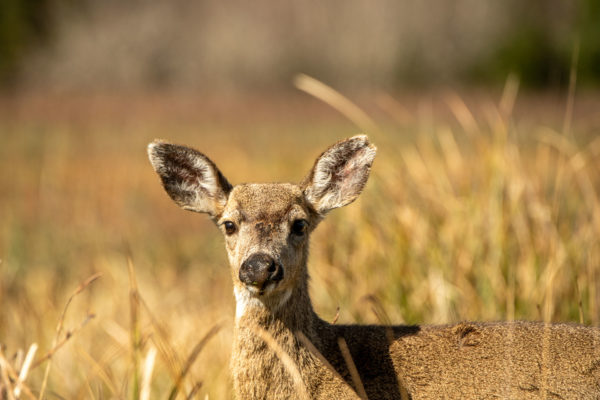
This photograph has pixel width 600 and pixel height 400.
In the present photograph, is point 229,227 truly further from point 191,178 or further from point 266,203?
point 191,178

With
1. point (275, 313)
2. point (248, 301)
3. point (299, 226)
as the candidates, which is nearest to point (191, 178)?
point (299, 226)

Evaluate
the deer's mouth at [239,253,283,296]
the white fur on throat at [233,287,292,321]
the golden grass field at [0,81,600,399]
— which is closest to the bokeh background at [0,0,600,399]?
the golden grass field at [0,81,600,399]

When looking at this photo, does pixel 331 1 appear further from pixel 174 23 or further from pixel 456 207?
pixel 456 207

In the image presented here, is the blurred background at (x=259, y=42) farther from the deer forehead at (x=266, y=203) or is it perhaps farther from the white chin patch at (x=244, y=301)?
the white chin patch at (x=244, y=301)

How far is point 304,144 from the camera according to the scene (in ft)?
48.8

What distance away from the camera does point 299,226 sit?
4066mm

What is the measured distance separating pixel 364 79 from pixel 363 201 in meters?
15.8

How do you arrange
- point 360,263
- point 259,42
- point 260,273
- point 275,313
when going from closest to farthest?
1. point 260,273
2. point 275,313
3. point 360,263
4. point 259,42

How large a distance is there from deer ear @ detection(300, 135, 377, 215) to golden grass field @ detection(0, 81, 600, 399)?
69cm

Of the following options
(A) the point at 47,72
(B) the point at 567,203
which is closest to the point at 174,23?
(A) the point at 47,72

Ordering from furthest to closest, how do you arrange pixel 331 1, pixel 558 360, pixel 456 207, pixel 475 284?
pixel 331 1 → pixel 456 207 → pixel 475 284 → pixel 558 360

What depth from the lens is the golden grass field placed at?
494cm

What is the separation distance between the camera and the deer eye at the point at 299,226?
159 inches

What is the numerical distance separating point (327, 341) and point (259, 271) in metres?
0.71
